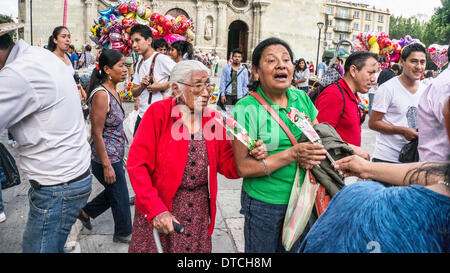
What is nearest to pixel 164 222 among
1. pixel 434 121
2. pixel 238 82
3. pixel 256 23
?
pixel 434 121

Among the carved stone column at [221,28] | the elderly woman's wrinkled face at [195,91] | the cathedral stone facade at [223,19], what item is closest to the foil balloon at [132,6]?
the elderly woman's wrinkled face at [195,91]

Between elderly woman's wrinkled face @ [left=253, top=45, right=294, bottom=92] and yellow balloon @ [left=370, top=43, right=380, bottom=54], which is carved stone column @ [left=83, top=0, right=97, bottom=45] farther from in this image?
elderly woman's wrinkled face @ [left=253, top=45, right=294, bottom=92]

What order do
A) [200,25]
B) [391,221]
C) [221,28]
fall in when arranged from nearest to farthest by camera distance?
[391,221] → [200,25] → [221,28]

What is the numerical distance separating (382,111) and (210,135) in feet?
7.02

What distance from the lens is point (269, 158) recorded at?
2057 mm

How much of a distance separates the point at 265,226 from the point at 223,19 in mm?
31752

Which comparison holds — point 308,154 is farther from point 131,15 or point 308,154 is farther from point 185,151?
point 131,15

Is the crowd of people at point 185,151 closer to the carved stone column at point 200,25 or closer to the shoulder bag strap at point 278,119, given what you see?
the shoulder bag strap at point 278,119

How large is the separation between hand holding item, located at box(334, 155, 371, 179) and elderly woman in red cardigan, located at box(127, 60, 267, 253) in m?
0.69

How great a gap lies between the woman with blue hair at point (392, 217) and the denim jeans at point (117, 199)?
8.52 ft

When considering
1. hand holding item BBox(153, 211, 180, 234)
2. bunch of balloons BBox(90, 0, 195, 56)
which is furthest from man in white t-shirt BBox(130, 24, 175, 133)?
hand holding item BBox(153, 211, 180, 234)

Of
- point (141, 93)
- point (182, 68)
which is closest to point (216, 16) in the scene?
point (141, 93)

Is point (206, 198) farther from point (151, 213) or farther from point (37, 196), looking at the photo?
point (37, 196)

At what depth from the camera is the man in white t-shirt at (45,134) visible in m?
1.84
